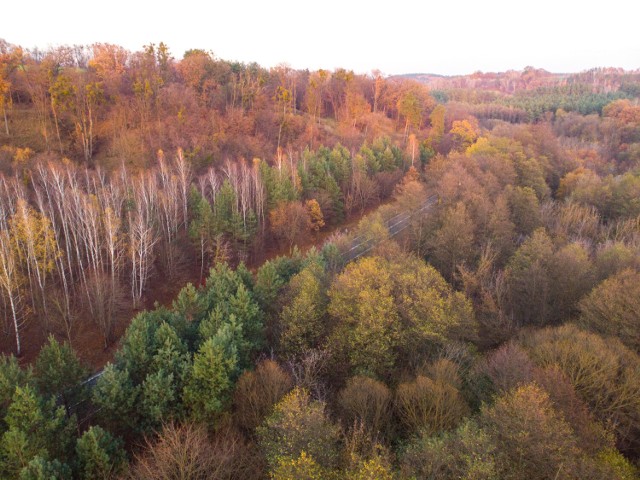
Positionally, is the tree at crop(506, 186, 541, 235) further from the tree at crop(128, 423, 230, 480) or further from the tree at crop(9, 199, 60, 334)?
the tree at crop(9, 199, 60, 334)

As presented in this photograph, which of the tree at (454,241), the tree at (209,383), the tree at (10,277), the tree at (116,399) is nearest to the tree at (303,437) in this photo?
the tree at (209,383)

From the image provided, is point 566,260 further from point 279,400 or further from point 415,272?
point 279,400

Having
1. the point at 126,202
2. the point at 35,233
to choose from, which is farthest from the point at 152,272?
the point at 35,233

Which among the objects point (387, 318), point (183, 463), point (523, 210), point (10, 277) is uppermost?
point (10, 277)

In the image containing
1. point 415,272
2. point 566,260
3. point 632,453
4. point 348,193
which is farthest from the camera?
point 348,193

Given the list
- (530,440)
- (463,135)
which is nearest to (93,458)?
(530,440)

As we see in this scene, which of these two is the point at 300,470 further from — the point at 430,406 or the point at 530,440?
the point at 530,440

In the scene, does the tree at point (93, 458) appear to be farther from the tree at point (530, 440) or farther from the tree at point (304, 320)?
the tree at point (530, 440)
